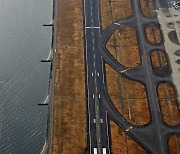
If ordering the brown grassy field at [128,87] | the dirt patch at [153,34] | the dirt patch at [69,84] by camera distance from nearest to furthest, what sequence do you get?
the dirt patch at [69,84] < the brown grassy field at [128,87] < the dirt patch at [153,34]

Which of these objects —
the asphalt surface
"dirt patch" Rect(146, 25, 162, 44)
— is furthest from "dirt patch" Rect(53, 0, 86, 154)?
"dirt patch" Rect(146, 25, 162, 44)

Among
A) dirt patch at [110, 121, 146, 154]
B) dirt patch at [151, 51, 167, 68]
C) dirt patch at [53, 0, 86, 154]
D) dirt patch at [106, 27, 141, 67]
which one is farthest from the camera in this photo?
dirt patch at [106, 27, 141, 67]

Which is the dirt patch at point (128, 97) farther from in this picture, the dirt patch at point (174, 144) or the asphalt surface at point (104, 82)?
the dirt patch at point (174, 144)

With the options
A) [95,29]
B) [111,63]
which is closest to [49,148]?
[111,63]

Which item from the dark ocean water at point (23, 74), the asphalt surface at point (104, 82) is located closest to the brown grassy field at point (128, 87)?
the asphalt surface at point (104, 82)

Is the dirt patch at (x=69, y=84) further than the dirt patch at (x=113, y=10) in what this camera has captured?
No

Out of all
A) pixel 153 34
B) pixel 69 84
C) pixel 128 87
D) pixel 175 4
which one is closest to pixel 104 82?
pixel 128 87

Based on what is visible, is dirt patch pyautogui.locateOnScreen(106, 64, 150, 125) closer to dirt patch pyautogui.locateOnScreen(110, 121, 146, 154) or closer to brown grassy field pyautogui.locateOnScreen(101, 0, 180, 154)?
brown grassy field pyautogui.locateOnScreen(101, 0, 180, 154)
